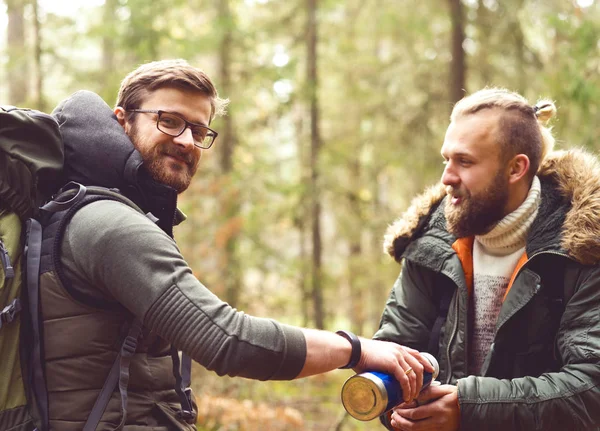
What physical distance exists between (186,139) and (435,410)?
1.87 meters

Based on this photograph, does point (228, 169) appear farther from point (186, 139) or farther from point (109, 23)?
point (186, 139)

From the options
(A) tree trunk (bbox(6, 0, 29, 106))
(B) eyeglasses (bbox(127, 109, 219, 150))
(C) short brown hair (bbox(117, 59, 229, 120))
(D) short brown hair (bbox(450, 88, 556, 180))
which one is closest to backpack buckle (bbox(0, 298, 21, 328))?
(B) eyeglasses (bbox(127, 109, 219, 150))

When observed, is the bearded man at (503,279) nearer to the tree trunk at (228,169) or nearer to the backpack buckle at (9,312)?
the backpack buckle at (9,312)

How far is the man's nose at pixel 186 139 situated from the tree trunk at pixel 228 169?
7311 mm

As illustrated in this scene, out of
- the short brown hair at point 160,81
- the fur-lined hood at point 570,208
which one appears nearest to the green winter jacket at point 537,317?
the fur-lined hood at point 570,208

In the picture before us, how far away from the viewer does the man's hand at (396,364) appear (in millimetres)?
2686

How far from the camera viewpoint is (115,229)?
2334 mm

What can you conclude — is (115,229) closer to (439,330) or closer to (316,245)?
(439,330)

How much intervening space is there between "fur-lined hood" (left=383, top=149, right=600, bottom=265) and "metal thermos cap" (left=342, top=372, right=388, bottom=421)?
122 cm

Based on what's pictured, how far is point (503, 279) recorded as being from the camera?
337cm

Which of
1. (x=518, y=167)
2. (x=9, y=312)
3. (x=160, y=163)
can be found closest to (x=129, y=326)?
(x=9, y=312)

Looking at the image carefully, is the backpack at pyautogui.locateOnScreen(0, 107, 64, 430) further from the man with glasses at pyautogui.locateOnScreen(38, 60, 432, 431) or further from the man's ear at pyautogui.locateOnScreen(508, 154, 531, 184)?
the man's ear at pyautogui.locateOnScreen(508, 154, 531, 184)

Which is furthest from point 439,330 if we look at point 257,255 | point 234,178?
point 257,255

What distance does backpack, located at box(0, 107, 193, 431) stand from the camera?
235 centimetres
